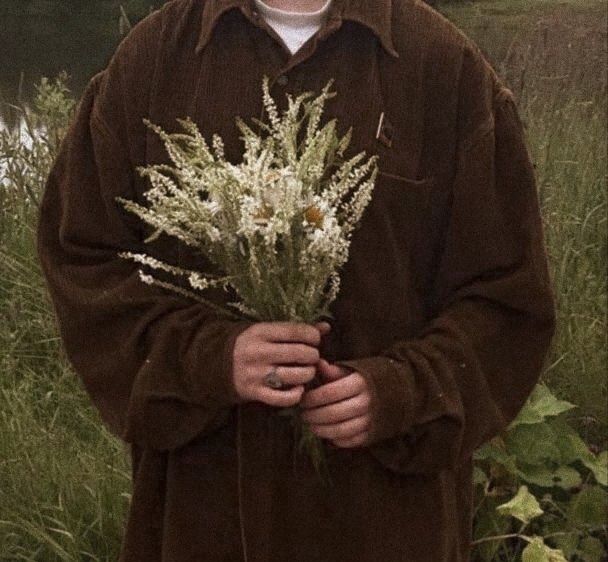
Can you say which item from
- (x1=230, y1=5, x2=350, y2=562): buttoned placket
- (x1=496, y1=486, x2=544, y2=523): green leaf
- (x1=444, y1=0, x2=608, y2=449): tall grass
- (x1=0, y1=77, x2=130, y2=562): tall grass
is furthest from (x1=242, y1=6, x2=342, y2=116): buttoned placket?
(x1=444, y1=0, x2=608, y2=449): tall grass

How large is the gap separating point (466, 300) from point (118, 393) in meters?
0.57

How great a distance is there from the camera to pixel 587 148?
484 centimetres

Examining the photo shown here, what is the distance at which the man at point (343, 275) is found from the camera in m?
1.85

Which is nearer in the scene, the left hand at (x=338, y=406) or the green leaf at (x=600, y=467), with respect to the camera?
the left hand at (x=338, y=406)

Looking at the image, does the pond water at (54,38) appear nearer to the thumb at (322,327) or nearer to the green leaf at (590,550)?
the green leaf at (590,550)

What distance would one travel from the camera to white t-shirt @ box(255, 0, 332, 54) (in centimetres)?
186

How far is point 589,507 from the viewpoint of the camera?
3475 millimetres

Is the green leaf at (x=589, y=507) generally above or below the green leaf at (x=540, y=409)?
below

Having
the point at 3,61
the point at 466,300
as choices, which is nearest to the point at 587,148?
the point at 466,300

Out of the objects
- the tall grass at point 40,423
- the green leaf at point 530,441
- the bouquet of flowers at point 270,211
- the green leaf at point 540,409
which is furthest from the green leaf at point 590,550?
the bouquet of flowers at point 270,211

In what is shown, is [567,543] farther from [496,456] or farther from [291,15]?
[291,15]

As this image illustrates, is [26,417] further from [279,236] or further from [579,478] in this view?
[279,236]

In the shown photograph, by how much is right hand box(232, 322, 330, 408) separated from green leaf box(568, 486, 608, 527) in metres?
1.94

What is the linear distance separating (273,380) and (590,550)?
199cm
